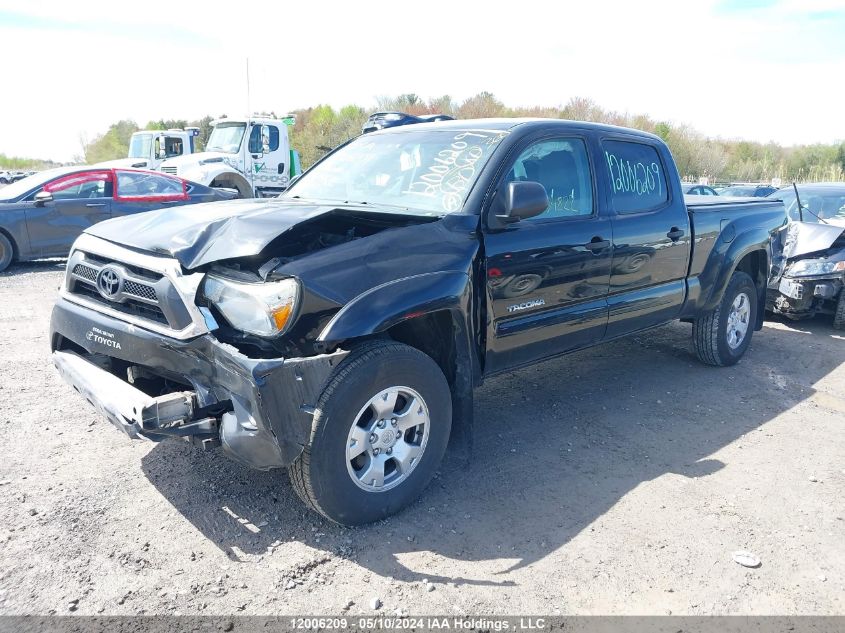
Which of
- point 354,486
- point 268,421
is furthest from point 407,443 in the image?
point 268,421

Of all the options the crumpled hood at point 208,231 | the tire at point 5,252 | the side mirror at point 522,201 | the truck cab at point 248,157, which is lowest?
the tire at point 5,252

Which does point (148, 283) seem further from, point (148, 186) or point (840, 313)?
point (148, 186)

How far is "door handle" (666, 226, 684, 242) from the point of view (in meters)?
4.90

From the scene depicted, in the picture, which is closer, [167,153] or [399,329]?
[399,329]

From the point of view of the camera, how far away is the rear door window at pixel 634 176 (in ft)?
14.9

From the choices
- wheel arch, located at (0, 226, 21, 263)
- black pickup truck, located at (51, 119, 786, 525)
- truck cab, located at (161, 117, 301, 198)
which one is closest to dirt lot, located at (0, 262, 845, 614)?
black pickup truck, located at (51, 119, 786, 525)

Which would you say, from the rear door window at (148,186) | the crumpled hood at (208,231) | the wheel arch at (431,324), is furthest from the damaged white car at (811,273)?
the rear door window at (148,186)

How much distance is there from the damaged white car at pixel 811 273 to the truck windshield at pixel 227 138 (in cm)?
1310

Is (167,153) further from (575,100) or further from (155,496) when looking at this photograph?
(575,100)

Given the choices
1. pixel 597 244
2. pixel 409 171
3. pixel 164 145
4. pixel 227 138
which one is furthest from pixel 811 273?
pixel 164 145

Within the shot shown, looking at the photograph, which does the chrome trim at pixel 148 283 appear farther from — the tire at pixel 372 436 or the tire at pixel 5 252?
the tire at pixel 5 252

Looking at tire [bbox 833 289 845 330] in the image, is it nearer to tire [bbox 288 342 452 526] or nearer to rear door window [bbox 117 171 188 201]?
tire [bbox 288 342 452 526]

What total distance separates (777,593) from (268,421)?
229cm

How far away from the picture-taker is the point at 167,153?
18797mm
